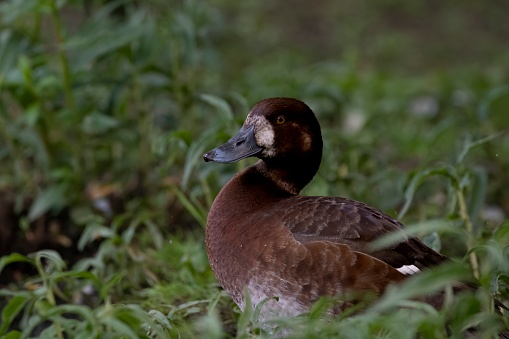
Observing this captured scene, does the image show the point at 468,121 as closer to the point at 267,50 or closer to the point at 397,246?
the point at 397,246

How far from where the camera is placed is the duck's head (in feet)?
10.4

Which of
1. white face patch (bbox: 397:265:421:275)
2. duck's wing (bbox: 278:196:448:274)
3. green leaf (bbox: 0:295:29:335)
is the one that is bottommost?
green leaf (bbox: 0:295:29:335)

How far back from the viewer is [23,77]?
13.8 feet

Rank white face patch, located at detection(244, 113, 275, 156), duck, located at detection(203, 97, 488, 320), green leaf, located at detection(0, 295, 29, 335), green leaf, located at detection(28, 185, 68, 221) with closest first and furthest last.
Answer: duck, located at detection(203, 97, 488, 320) → green leaf, located at detection(0, 295, 29, 335) → white face patch, located at detection(244, 113, 275, 156) → green leaf, located at detection(28, 185, 68, 221)

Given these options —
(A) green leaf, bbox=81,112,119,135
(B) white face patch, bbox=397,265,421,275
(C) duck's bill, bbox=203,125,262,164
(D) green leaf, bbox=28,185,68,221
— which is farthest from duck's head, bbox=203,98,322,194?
(D) green leaf, bbox=28,185,68,221

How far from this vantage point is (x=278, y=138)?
10.4ft

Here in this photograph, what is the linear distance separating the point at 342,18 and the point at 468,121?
363 centimetres

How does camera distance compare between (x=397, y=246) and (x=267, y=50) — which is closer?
(x=397, y=246)

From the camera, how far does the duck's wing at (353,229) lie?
2775 millimetres

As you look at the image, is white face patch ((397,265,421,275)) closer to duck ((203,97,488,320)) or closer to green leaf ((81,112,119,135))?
duck ((203,97,488,320))

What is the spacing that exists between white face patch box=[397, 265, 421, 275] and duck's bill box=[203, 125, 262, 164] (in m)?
0.70

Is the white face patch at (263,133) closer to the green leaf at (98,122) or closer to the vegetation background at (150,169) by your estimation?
the vegetation background at (150,169)

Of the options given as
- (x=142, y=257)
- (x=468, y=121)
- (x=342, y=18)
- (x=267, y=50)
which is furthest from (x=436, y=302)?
(x=342, y=18)

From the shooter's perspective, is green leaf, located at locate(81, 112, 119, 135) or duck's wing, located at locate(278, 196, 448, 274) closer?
duck's wing, located at locate(278, 196, 448, 274)
